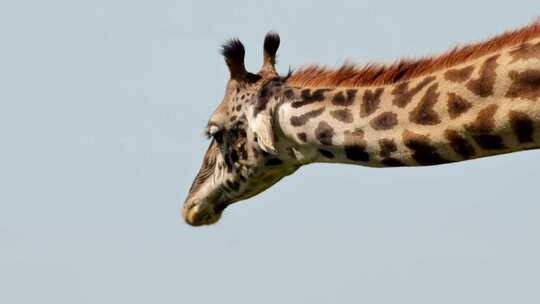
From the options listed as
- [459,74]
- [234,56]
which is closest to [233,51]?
[234,56]

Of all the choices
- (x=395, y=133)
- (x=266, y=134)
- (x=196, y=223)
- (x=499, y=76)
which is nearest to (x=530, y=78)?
(x=499, y=76)

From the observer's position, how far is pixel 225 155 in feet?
38.6

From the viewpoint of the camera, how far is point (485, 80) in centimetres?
941

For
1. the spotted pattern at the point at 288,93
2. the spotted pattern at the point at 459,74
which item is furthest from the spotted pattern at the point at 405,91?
the spotted pattern at the point at 288,93

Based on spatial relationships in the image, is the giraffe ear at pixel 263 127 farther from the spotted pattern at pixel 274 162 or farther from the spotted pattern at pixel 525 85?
the spotted pattern at pixel 525 85

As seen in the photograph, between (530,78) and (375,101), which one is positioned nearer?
A: (530,78)

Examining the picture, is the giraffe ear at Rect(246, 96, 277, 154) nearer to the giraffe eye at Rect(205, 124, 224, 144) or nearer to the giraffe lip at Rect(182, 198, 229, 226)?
the giraffe eye at Rect(205, 124, 224, 144)

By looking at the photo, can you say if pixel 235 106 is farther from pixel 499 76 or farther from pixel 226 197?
pixel 499 76

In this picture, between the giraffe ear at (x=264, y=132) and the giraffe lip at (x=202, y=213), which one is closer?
the giraffe ear at (x=264, y=132)

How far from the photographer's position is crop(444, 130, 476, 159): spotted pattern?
9.55 meters

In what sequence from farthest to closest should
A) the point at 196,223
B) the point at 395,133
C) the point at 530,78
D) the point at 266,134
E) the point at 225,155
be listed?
the point at 196,223 < the point at 225,155 < the point at 266,134 < the point at 395,133 < the point at 530,78

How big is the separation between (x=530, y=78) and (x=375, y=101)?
1394 mm

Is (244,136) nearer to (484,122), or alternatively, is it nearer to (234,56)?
(234,56)

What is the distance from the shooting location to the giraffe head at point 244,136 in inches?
435
